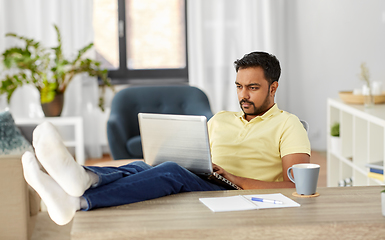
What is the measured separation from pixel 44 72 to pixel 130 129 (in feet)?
4.35

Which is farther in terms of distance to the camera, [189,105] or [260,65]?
[189,105]

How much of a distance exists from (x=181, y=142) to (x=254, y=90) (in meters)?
0.44

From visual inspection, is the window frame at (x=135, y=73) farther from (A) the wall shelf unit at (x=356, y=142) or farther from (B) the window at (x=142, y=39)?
(A) the wall shelf unit at (x=356, y=142)

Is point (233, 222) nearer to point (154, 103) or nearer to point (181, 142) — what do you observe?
point (181, 142)

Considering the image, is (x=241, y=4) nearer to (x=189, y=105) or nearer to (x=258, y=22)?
(x=258, y=22)

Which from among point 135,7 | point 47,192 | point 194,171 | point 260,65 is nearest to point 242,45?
point 135,7

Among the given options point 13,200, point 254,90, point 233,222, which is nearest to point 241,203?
point 233,222

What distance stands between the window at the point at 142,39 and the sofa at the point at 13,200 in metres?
2.94

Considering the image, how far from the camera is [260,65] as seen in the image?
1.80m

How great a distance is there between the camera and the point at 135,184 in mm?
1259

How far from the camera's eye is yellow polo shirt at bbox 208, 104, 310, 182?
1.70 m

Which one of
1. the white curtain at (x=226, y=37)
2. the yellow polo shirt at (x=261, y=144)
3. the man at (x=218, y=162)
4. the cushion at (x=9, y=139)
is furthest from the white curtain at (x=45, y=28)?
the yellow polo shirt at (x=261, y=144)

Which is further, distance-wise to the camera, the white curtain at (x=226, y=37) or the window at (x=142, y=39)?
the window at (x=142, y=39)

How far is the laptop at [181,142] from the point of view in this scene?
58.0 inches
